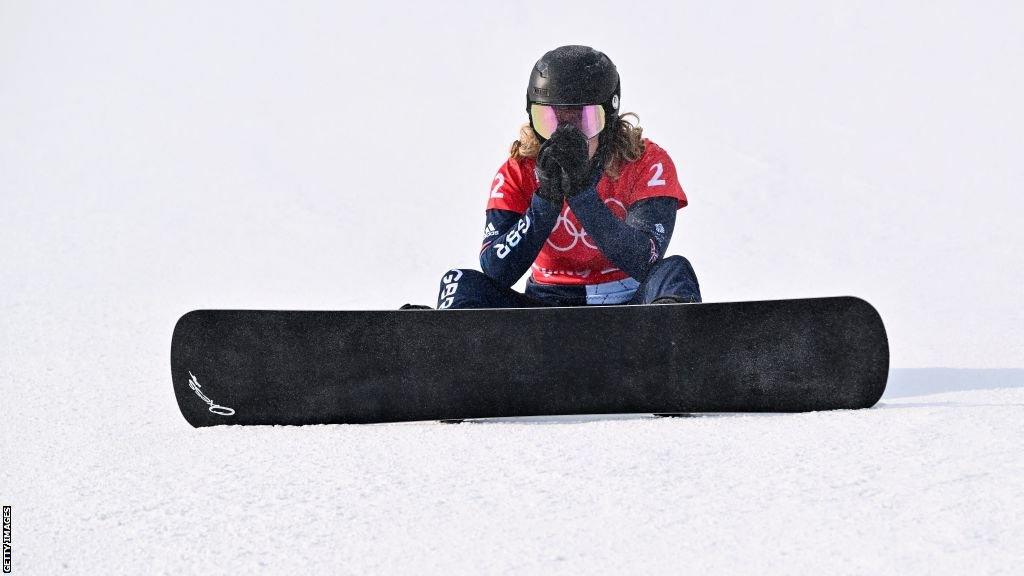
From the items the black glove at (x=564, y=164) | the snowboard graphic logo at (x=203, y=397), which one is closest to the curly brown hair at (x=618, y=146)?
the black glove at (x=564, y=164)

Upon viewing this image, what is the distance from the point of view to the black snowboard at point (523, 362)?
3342 mm

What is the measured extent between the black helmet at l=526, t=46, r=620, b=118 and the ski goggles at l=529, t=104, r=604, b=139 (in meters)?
0.02

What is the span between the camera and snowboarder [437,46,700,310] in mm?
3682

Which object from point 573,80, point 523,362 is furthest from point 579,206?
point 523,362

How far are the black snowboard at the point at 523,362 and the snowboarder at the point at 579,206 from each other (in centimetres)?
31

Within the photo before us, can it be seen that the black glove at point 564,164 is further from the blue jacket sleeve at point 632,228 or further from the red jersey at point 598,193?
the red jersey at point 598,193

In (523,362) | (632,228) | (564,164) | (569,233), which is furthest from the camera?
(569,233)

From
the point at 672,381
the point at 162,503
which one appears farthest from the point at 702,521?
the point at 162,503

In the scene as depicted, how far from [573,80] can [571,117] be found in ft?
0.37

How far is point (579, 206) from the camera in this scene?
12.1 feet

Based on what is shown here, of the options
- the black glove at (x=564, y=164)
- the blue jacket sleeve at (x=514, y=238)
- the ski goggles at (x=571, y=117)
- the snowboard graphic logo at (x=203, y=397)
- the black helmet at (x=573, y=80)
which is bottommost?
the snowboard graphic logo at (x=203, y=397)

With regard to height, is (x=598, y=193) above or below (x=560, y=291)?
above

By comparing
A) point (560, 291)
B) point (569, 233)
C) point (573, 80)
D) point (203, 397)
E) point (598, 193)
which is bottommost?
point (203, 397)

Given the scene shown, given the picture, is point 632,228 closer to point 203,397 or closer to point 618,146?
point 618,146
